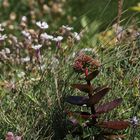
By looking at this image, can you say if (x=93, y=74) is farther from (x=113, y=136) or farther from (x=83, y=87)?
(x=113, y=136)

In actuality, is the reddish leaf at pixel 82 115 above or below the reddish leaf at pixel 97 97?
below

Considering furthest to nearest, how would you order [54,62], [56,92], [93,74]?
[54,62] → [56,92] → [93,74]

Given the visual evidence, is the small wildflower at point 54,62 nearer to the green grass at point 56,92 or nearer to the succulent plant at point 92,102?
the green grass at point 56,92

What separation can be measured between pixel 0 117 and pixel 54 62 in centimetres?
47

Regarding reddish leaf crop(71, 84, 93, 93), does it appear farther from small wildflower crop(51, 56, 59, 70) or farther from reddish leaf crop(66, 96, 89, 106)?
small wildflower crop(51, 56, 59, 70)

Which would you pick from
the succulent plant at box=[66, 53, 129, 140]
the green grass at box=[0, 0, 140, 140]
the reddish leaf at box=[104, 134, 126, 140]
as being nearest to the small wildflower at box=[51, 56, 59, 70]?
the green grass at box=[0, 0, 140, 140]

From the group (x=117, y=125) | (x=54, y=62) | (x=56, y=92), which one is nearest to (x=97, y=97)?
(x=117, y=125)

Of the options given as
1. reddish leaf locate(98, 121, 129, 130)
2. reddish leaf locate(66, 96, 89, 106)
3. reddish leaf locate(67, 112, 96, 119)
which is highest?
reddish leaf locate(66, 96, 89, 106)

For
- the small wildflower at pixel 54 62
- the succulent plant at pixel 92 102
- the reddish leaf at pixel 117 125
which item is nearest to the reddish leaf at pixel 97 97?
the succulent plant at pixel 92 102

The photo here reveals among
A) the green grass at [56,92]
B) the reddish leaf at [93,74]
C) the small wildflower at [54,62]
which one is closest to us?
the reddish leaf at [93,74]

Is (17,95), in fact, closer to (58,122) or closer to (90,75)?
(58,122)

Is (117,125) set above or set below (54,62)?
below

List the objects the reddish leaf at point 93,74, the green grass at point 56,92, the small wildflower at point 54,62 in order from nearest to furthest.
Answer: the reddish leaf at point 93,74
the green grass at point 56,92
the small wildflower at point 54,62

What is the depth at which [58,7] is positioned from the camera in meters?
6.32
